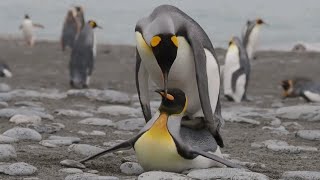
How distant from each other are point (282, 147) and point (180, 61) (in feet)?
3.88

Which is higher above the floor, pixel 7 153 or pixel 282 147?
pixel 7 153

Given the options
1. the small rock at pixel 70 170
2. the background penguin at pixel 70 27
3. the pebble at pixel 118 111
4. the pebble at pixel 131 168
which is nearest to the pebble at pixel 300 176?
the pebble at pixel 131 168

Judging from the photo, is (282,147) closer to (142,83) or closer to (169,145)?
(142,83)

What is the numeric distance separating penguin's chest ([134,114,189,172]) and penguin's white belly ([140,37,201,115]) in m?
0.29

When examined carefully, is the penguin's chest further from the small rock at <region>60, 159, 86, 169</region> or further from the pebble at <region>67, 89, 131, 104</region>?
the pebble at <region>67, 89, 131, 104</region>

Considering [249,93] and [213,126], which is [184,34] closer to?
[213,126]

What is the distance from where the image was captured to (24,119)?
4902 mm

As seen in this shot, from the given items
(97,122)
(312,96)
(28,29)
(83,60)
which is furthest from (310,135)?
(28,29)


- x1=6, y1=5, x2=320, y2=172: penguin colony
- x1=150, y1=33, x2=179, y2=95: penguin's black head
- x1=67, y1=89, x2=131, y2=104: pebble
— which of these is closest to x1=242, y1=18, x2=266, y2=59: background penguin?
x1=67, y1=89, x2=131, y2=104: pebble

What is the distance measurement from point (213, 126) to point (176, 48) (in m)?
0.57

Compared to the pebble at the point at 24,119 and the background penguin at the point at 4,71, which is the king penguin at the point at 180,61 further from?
the background penguin at the point at 4,71

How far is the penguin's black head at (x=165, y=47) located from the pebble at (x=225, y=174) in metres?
0.41

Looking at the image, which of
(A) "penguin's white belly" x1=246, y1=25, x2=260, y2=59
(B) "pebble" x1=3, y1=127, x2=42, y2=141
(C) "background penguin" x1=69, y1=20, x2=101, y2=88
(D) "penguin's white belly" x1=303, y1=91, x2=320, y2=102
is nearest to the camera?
(B) "pebble" x1=3, y1=127, x2=42, y2=141

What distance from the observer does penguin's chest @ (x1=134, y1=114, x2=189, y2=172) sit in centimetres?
318
